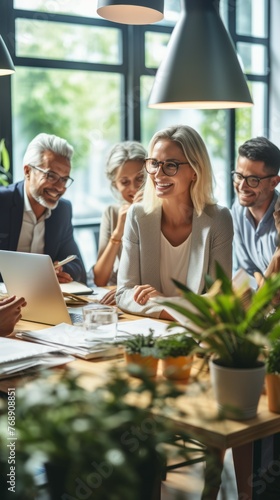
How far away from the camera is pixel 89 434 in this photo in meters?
1.11

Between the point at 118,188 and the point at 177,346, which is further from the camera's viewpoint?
the point at 118,188

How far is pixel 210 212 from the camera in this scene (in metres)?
3.16

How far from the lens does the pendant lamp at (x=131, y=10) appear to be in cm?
278

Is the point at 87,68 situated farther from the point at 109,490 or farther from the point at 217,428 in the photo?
the point at 109,490

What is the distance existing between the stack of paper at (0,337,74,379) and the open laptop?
335mm

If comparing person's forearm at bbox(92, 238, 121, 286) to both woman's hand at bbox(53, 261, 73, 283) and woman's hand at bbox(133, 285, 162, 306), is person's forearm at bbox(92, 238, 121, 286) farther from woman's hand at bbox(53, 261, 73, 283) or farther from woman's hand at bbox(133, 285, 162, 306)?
woman's hand at bbox(133, 285, 162, 306)

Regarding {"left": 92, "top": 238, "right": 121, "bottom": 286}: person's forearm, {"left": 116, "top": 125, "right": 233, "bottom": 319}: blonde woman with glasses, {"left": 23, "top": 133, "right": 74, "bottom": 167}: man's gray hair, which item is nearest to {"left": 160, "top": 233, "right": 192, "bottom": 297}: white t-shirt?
{"left": 116, "top": 125, "right": 233, "bottom": 319}: blonde woman with glasses

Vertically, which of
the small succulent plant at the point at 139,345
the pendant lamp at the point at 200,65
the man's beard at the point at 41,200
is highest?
the pendant lamp at the point at 200,65

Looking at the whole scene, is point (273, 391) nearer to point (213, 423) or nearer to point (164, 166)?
point (213, 423)

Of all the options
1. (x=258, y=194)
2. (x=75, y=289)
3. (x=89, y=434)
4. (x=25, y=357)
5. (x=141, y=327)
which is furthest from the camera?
(x=258, y=194)

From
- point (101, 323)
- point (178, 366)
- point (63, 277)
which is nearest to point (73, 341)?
point (101, 323)

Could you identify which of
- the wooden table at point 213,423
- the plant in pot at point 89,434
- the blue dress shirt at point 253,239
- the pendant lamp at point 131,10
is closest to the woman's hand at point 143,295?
the wooden table at point 213,423

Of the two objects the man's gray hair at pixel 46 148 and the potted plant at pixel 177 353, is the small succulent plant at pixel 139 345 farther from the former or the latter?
the man's gray hair at pixel 46 148

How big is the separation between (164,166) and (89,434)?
217 centimetres
